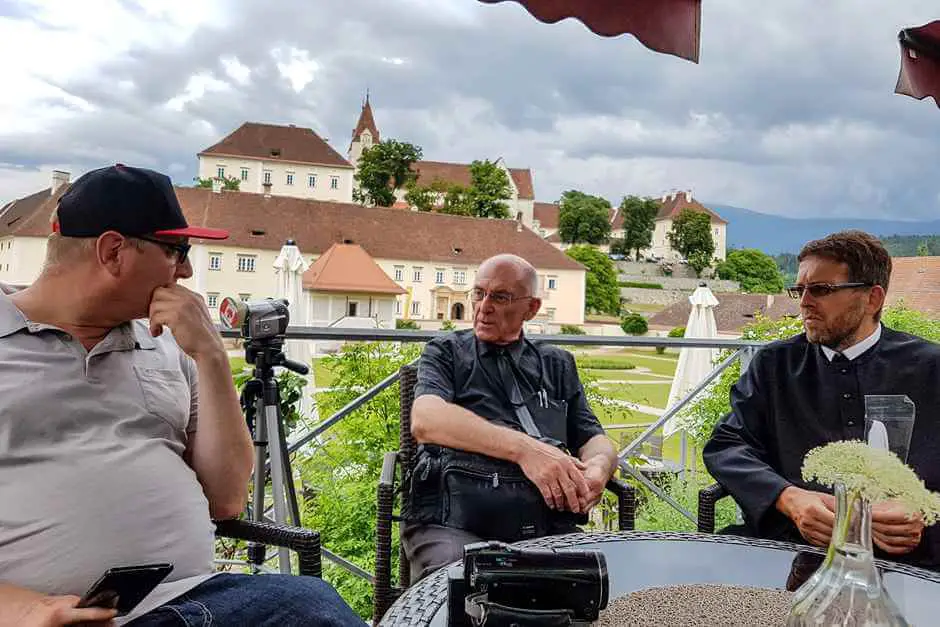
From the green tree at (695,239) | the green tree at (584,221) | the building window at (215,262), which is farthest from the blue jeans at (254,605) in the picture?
the green tree at (695,239)

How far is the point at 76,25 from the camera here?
43.8 metres

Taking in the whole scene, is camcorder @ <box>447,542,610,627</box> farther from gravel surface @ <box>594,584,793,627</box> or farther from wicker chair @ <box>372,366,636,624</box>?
wicker chair @ <box>372,366,636,624</box>

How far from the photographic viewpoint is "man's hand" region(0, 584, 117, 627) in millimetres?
1158

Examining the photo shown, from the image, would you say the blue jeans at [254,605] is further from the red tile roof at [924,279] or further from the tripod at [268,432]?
the red tile roof at [924,279]

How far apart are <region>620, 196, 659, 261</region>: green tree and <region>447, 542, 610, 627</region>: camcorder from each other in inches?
3246

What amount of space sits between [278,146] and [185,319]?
7982 centimetres

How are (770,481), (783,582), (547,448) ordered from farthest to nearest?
(547,448) < (770,481) < (783,582)

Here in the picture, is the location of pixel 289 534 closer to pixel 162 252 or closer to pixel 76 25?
pixel 162 252

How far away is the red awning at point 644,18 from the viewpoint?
2143mm

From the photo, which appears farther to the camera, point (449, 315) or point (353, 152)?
point (353, 152)

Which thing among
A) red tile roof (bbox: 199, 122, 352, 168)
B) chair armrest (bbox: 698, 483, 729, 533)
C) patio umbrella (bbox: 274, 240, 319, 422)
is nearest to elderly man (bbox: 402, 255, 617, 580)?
chair armrest (bbox: 698, 483, 729, 533)

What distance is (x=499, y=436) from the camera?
2.11 meters

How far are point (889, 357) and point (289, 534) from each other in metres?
1.74

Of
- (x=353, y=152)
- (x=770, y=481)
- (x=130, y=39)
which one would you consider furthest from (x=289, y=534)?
(x=130, y=39)
